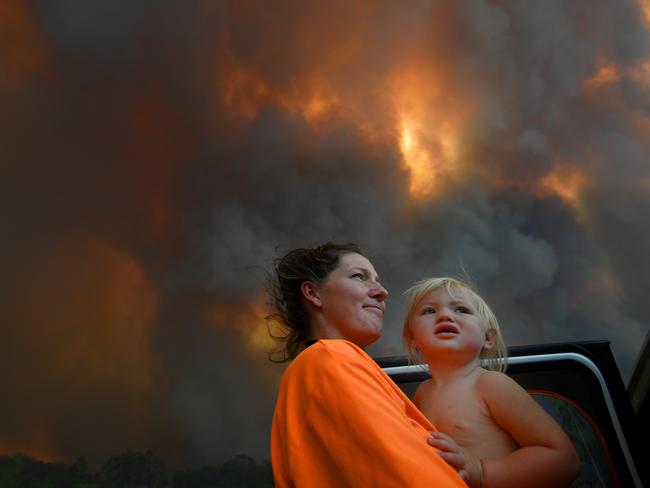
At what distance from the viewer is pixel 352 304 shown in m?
1.82

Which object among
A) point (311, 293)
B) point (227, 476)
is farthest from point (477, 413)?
point (227, 476)

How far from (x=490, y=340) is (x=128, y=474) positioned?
18751mm

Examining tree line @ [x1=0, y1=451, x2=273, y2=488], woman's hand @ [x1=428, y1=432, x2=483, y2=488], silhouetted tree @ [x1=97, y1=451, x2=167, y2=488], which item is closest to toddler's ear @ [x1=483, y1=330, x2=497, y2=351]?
woman's hand @ [x1=428, y1=432, x2=483, y2=488]

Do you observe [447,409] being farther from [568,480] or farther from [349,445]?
[349,445]

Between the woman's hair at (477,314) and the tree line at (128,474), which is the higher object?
the tree line at (128,474)

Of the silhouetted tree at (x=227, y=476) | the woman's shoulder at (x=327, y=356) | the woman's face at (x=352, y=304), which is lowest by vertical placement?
the woman's shoulder at (x=327, y=356)

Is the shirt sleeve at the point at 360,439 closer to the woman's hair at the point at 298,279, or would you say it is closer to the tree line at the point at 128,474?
the woman's hair at the point at 298,279

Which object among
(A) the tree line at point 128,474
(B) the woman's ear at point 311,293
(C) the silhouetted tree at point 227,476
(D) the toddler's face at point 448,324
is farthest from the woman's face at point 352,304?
(C) the silhouetted tree at point 227,476

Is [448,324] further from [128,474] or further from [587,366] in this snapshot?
[128,474]

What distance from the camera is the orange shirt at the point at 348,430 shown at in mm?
1070

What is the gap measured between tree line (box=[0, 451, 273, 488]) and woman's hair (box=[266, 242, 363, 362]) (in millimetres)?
15903

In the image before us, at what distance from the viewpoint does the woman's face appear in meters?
1.78

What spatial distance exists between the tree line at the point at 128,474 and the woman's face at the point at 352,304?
52.9 feet

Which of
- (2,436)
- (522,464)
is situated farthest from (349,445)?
(2,436)
